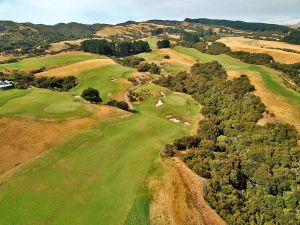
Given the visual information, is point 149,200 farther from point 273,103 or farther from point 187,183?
point 273,103

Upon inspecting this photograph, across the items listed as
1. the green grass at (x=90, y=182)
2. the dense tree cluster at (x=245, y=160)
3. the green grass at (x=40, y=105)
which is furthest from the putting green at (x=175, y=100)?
the green grass at (x=40, y=105)

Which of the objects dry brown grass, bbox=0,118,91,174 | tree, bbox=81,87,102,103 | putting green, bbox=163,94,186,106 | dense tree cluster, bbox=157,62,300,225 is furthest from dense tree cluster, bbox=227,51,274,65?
dry brown grass, bbox=0,118,91,174

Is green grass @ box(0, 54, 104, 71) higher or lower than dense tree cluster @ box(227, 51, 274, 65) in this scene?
lower

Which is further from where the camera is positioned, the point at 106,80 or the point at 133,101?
the point at 106,80

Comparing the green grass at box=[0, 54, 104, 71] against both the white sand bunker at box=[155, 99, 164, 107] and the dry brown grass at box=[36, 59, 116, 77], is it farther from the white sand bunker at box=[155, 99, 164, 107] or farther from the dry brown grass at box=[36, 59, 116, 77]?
the white sand bunker at box=[155, 99, 164, 107]

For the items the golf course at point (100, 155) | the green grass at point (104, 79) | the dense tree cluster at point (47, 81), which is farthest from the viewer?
the dense tree cluster at point (47, 81)

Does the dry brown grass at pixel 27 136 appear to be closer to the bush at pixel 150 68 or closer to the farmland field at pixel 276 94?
the farmland field at pixel 276 94

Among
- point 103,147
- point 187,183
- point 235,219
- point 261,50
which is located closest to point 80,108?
point 103,147
